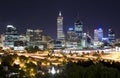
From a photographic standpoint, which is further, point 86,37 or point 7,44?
point 86,37

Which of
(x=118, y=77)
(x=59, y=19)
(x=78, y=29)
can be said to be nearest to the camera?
(x=118, y=77)

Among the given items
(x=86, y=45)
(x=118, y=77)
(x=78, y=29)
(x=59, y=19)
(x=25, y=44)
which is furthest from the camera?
(x=59, y=19)

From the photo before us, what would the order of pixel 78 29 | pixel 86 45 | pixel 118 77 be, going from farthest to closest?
pixel 78 29
pixel 86 45
pixel 118 77

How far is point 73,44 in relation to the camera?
104 m

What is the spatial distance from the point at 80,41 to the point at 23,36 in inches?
494

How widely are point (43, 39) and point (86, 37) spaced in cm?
998

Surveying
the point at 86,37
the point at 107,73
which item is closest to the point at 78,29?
the point at 86,37

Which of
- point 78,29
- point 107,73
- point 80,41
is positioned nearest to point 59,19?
point 78,29

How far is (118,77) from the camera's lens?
19.7 metres

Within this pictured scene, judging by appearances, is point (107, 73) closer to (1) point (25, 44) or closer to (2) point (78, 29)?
(1) point (25, 44)

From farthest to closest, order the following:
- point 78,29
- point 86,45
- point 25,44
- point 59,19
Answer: point 59,19 → point 78,29 → point 86,45 → point 25,44

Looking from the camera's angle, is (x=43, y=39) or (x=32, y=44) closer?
(x=32, y=44)

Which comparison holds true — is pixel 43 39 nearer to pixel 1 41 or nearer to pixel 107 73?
pixel 1 41

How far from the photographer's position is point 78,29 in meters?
114
